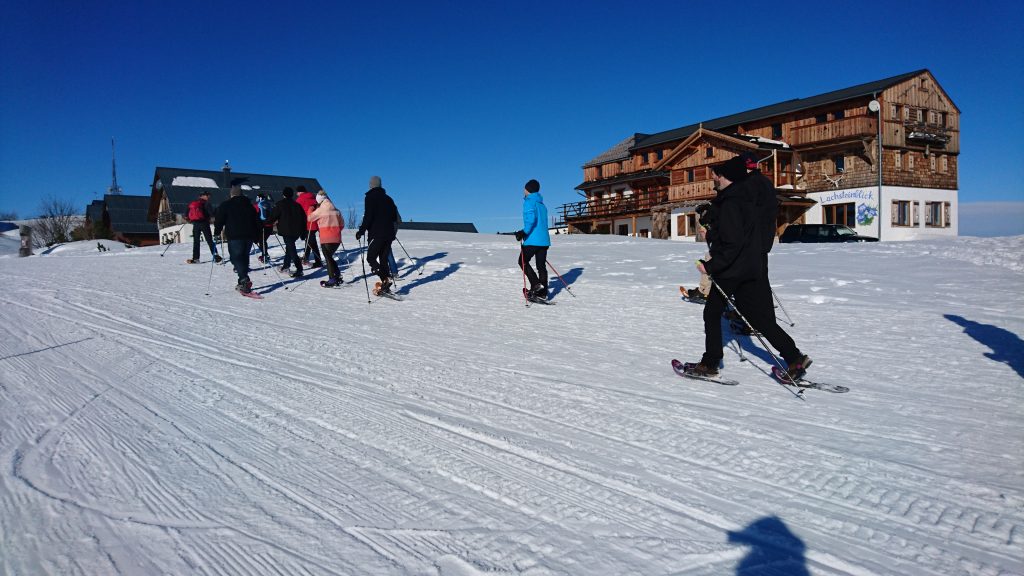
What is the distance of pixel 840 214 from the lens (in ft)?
118

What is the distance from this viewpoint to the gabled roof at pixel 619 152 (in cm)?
5040

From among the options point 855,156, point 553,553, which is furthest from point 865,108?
point 553,553

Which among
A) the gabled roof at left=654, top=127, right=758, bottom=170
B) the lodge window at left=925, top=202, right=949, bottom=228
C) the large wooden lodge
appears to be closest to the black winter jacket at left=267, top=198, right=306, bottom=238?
the large wooden lodge

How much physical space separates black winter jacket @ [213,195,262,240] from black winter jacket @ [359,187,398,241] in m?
2.01

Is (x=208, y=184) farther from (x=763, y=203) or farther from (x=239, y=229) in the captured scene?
(x=763, y=203)

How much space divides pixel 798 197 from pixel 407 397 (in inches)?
1439

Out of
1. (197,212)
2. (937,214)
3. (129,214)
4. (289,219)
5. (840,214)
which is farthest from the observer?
(129,214)

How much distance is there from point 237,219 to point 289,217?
1538 millimetres

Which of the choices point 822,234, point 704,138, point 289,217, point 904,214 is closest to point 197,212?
point 289,217

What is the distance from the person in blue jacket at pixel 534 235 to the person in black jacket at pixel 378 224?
81.2 inches

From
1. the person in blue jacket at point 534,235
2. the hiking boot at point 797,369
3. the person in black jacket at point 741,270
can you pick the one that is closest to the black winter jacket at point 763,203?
the person in black jacket at point 741,270

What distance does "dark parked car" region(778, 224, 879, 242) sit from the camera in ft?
76.7

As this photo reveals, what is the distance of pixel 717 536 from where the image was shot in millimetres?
2213

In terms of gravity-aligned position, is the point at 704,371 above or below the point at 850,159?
below
